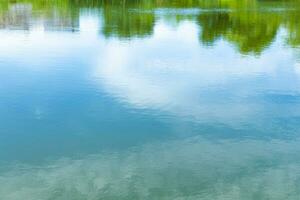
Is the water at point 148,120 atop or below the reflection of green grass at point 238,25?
below

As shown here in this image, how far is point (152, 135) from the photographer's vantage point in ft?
38.5

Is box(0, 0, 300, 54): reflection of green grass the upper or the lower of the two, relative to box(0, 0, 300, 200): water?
upper

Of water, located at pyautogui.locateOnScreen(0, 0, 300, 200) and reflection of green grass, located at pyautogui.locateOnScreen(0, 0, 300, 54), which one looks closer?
water, located at pyautogui.locateOnScreen(0, 0, 300, 200)

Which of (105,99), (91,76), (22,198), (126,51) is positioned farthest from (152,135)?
(126,51)

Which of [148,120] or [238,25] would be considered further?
[238,25]

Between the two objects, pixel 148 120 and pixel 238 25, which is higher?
pixel 238 25

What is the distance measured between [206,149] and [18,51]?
13755 mm

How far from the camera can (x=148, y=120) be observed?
1266 cm

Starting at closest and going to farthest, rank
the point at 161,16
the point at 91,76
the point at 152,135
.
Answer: the point at 152,135 < the point at 91,76 < the point at 161,16

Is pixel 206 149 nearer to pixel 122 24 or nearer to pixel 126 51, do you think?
pixel 126 51

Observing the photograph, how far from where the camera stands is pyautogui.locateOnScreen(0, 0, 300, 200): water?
9188mm

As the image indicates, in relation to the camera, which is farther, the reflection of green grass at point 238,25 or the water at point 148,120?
the reflection of green grass at point 238,25

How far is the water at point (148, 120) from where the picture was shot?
919cm

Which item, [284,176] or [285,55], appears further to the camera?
[285,55]
